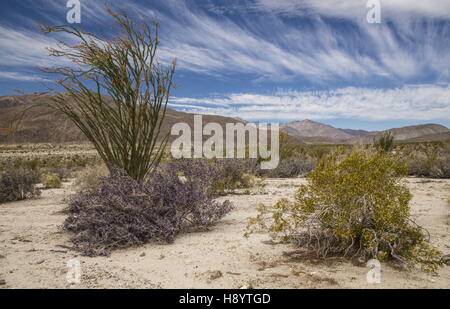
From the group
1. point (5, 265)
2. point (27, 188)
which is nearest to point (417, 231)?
point (5, 265)

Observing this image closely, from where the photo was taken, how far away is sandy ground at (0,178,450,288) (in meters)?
3.05

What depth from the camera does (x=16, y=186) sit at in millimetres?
8336

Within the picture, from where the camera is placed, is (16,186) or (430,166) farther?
(430,166)

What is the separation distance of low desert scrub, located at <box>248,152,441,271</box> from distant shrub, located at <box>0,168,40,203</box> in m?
7.42

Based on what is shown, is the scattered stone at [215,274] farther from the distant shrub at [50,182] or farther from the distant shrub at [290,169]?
the distant shrub at [290,169]

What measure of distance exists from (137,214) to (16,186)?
5.80 metres

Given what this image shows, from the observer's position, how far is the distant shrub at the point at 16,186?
26.8 ft

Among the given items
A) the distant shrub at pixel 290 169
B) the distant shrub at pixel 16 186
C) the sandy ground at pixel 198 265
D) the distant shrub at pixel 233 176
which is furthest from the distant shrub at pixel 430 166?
the distant shrub at pixel 16 186

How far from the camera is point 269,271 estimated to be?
3.30 m

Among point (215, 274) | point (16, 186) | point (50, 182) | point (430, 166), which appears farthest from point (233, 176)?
point (430, 166)

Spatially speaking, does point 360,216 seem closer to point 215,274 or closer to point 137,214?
point 215,274

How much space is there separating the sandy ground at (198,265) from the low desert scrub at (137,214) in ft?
0.66
